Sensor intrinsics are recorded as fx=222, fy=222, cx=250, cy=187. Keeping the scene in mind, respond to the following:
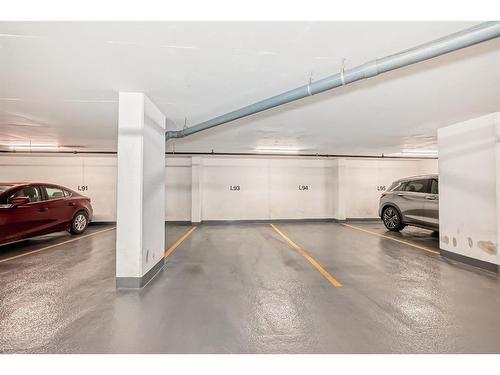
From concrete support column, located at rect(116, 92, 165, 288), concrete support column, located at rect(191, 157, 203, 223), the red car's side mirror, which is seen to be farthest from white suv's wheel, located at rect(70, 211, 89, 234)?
concrete support column, located at rect(116, 92, 165, 288)

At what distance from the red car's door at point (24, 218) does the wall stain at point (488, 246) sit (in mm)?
9163

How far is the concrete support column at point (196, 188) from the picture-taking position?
888 centimetres

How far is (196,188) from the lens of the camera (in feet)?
29.2

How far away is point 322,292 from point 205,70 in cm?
318

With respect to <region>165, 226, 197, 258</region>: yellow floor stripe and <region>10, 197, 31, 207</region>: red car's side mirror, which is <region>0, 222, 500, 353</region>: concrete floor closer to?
<region>165, 226, 197, 258</region>: yellow floor stripe

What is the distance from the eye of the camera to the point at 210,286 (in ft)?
10.6

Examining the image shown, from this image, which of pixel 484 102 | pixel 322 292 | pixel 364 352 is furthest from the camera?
pixel 484 102

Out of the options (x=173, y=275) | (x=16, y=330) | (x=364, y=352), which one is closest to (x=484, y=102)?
(x=364, y=352)

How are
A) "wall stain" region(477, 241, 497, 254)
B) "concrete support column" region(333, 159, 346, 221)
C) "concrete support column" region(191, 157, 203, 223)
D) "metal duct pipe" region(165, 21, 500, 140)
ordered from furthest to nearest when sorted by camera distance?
"concrete support column" region(333, 159, 346, 221) < "concrete support column" region(191, 157, 203, 223) < "wall stain" region(477, 241, 497, 254) < "metal duct pipe" region(165, 21, 500, 140)

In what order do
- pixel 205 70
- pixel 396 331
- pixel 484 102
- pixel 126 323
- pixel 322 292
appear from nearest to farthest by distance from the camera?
pixel 396 331 → pixel 126 323 → pixel 205 70 → pixel 322 292 → pixel 484 102

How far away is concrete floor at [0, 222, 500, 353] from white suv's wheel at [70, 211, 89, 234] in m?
1.72

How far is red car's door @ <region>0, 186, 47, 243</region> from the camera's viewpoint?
15.3 ft

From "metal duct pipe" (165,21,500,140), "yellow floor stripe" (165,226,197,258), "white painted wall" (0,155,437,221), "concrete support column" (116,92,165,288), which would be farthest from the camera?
"white painted wall" (0,155,437,221)

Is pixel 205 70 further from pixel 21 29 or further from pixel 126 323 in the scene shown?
pixel 126 323
